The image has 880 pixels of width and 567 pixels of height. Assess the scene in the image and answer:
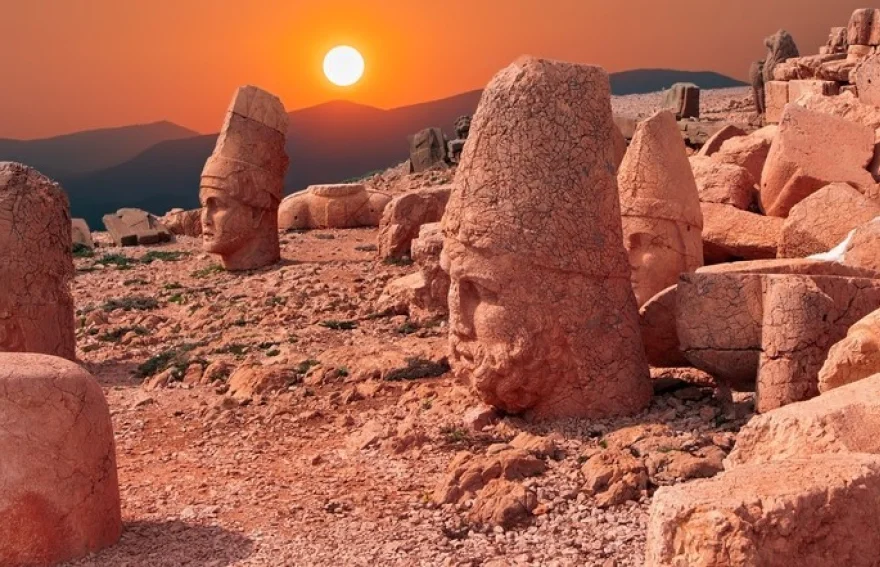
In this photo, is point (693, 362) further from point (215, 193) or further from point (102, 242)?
point (102, 242)

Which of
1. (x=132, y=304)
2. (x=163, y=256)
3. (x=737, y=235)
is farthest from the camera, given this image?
(x=163, y=256)

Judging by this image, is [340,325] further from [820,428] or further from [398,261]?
[820,428]

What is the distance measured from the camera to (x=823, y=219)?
8914mm

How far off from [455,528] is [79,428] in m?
2.08

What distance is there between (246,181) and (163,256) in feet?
9.52

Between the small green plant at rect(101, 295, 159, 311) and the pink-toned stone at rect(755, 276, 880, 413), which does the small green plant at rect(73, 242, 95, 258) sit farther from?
the pink-toned stone at rect(755, 276, 880, 413)

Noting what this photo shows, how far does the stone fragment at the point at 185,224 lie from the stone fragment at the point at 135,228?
22.7 inches

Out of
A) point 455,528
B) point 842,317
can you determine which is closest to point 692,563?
point 455,528

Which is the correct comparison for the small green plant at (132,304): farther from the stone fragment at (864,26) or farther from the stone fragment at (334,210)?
the stone fragment at (864,26)

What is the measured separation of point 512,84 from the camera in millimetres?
7289

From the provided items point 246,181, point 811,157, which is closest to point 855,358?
point 811,157

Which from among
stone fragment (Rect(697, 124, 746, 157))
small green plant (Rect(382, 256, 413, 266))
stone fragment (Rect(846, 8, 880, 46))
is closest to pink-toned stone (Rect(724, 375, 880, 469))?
stone fragment (Rect(697, 124, 746, 157))

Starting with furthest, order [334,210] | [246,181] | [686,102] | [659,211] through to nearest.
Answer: [686,102] < [334,210] < [246,181] < [659,211]

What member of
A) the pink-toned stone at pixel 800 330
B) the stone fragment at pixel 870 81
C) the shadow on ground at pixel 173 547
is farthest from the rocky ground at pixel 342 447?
the stone fragment at pixel 870 81
